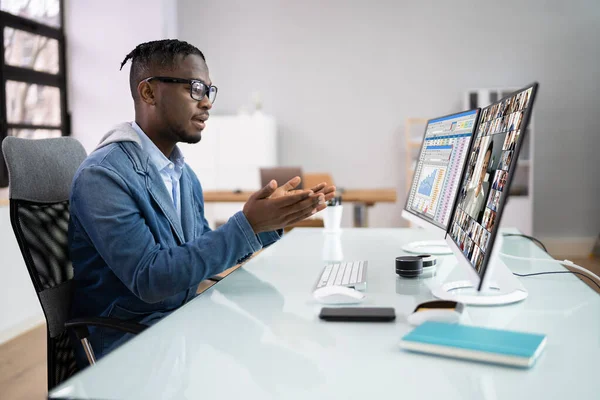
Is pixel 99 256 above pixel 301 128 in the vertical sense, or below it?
below

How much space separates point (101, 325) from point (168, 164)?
1.73ft

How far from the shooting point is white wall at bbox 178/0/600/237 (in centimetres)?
573

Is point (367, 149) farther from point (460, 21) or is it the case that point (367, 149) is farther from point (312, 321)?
point (312, 321)

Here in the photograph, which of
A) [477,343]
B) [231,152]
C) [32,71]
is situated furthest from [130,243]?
[231,152]

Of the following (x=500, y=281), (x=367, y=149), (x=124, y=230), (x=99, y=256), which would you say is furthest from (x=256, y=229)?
(x=367, y=149)

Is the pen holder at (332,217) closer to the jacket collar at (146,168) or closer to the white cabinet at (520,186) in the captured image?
the jacket collar at (146,168)

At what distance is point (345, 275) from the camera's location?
4.81 feet

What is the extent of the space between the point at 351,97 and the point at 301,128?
590 mm

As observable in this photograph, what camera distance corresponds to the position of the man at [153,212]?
134 centimetres

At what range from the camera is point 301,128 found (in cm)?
609

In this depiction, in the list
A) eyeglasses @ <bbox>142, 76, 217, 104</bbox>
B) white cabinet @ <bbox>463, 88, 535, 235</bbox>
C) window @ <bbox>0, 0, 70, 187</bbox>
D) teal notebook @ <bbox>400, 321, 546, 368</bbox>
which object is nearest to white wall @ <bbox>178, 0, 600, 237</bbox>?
white cabinet @ <bbox>463, 88, 535, 235</bbox>

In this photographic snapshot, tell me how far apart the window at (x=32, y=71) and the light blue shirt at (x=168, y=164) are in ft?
9.89

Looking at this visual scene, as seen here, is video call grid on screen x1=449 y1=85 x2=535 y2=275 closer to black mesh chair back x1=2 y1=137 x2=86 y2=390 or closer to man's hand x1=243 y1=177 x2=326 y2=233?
man's hand x1=243 y1=177 x2=326 y2=233

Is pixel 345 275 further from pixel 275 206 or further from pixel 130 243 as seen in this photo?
pixel 130 243
